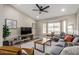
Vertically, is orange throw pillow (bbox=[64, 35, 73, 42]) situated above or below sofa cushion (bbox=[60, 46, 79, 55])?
above

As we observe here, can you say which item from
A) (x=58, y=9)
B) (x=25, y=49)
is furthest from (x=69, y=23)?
(x=25, y=49)

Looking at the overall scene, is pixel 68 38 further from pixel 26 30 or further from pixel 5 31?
pixel 5 31

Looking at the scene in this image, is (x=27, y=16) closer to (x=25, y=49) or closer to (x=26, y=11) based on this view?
(x=26, y=11)

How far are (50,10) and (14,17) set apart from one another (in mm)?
846

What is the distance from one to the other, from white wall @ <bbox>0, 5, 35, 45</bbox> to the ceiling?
100 millimetres

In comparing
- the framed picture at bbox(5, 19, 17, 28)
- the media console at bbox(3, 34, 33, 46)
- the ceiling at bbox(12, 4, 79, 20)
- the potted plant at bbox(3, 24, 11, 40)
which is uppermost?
the ceiling at bbox(12, 4, 79, 20)

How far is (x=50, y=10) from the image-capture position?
2254mm

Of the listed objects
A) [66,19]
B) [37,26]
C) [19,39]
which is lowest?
[19,39]

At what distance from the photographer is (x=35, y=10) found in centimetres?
221

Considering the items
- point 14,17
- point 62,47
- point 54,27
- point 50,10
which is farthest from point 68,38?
point 14,17

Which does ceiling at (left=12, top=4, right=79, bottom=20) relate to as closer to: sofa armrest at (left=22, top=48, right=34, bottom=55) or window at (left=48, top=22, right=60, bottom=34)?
window at (left=48, top=22, right=60, bottom=34)

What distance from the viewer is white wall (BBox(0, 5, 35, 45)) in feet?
6.61

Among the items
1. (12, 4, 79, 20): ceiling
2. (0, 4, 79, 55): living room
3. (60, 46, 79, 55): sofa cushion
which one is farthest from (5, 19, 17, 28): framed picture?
(60, 46, 79, 55): sofa cushion
